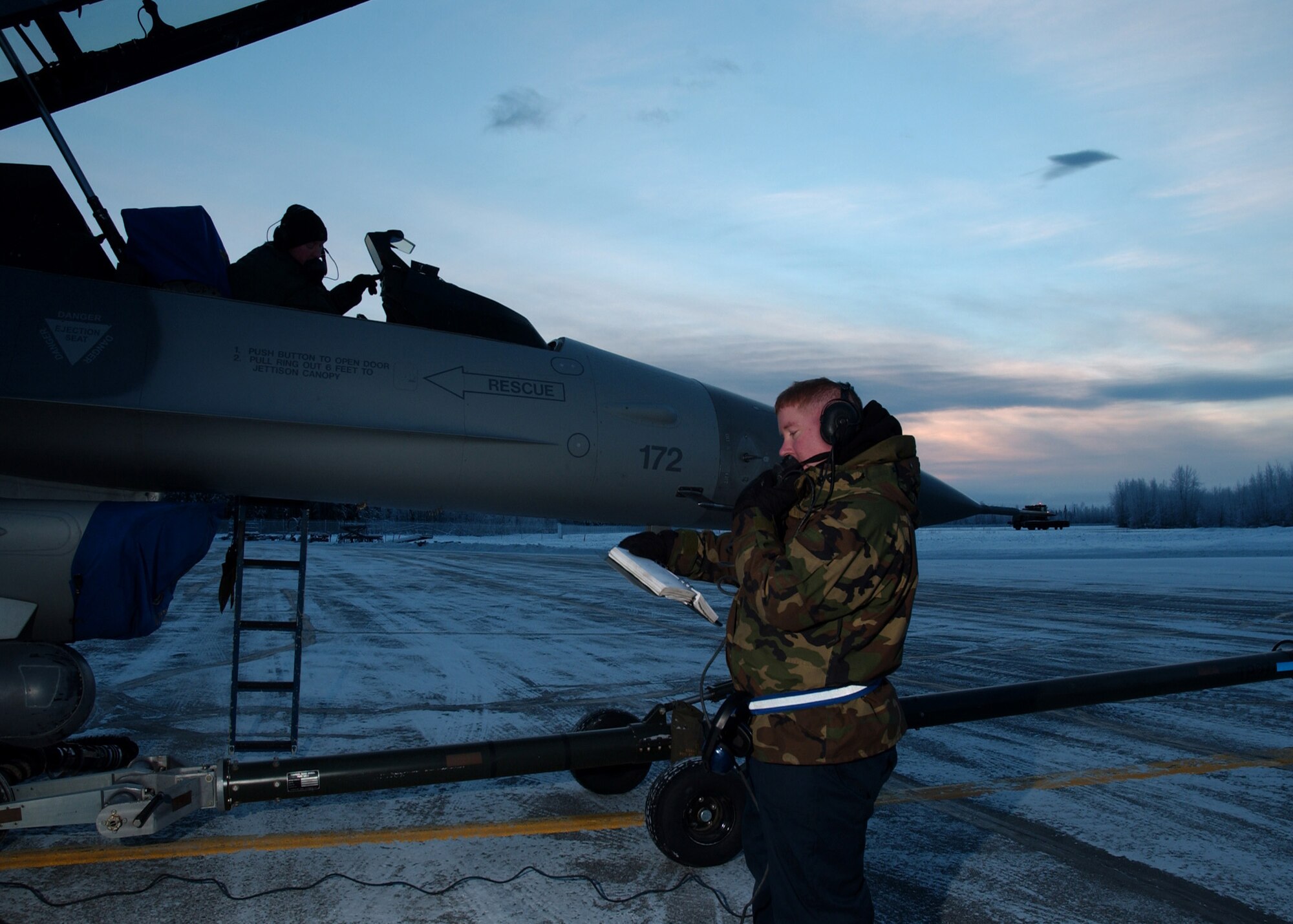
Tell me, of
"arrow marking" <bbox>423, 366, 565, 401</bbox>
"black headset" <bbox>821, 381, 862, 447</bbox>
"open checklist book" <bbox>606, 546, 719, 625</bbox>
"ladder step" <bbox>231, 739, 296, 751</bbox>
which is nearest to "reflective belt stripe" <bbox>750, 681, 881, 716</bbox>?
"open checklist book" <bbox>606, 546, 719, 625</bbox>

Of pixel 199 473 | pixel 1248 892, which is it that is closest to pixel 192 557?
pixel 199 473

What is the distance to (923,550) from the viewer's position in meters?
35.2

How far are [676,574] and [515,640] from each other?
775 cm

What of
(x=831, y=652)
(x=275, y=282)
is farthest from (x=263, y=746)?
(x=831, y=652)

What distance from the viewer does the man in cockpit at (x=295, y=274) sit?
450cm

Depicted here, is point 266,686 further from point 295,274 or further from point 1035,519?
point 1035,519

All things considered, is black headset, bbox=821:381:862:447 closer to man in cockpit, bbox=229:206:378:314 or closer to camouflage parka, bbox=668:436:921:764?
camouflage parka, bbox=668:436:921:764

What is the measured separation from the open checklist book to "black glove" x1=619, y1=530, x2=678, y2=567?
0.07 m

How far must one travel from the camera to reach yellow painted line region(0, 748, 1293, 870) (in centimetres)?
371

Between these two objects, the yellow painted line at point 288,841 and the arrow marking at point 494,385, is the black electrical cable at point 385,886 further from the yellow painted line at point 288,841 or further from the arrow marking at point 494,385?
the arrow marking at point 494,385

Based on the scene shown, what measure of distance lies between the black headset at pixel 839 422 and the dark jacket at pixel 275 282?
327cm

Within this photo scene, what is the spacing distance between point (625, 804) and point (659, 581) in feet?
8.10

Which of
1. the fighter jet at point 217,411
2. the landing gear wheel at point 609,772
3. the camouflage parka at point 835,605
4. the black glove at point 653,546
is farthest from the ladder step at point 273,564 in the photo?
the camouflage parka at point 835,605

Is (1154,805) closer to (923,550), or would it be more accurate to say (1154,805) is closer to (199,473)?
(199,473)
